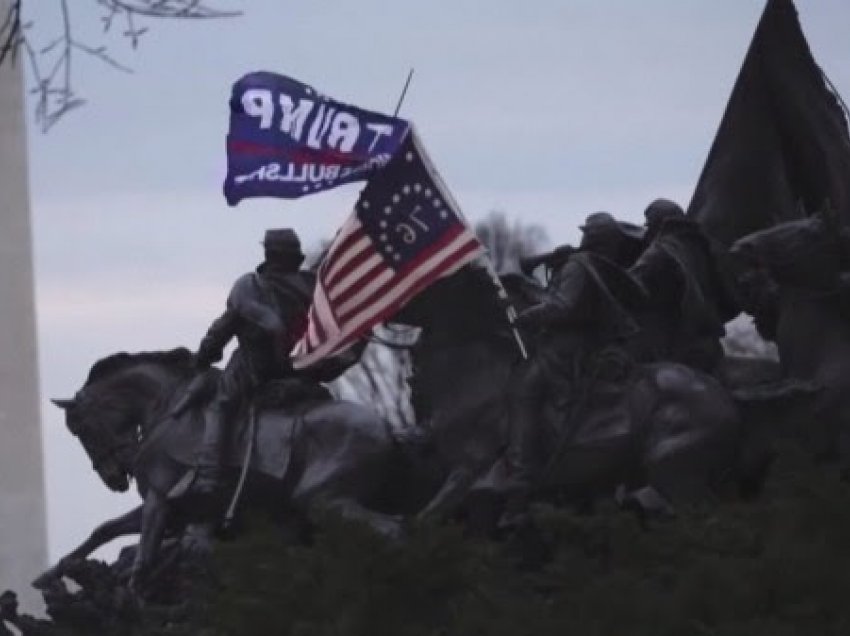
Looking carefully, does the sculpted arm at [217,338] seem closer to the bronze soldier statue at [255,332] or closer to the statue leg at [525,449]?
the bronze soldier statue at [255,332]

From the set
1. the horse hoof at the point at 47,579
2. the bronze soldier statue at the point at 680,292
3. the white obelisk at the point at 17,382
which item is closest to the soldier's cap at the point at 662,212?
the bronze soldier statue at the point at 680,292

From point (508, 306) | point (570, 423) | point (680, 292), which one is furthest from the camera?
point (508, 306)

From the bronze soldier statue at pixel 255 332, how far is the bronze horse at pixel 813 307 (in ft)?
13.3

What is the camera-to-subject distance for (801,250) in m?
27.8

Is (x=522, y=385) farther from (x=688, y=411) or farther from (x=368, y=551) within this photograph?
(x=368, y=551)

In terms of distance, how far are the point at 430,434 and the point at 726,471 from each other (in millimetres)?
2482

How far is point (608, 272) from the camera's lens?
28.8 m

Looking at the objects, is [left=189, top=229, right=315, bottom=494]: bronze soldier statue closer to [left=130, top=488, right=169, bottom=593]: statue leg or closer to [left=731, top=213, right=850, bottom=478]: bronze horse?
[left=130, top=488, right=169, bottom=593]: statue leg

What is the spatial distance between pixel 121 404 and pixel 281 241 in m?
1.92

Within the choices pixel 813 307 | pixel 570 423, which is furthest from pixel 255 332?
pixel 813 307

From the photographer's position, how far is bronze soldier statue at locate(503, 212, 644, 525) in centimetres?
2853

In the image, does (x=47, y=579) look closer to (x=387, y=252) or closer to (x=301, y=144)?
(x=301, y=144)

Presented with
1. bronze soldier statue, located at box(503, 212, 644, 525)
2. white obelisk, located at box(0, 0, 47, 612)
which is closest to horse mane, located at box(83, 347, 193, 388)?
bronze soldier statue, located at box(503, 212, 644, 525)

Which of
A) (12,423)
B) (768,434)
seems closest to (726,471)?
(768,434)
